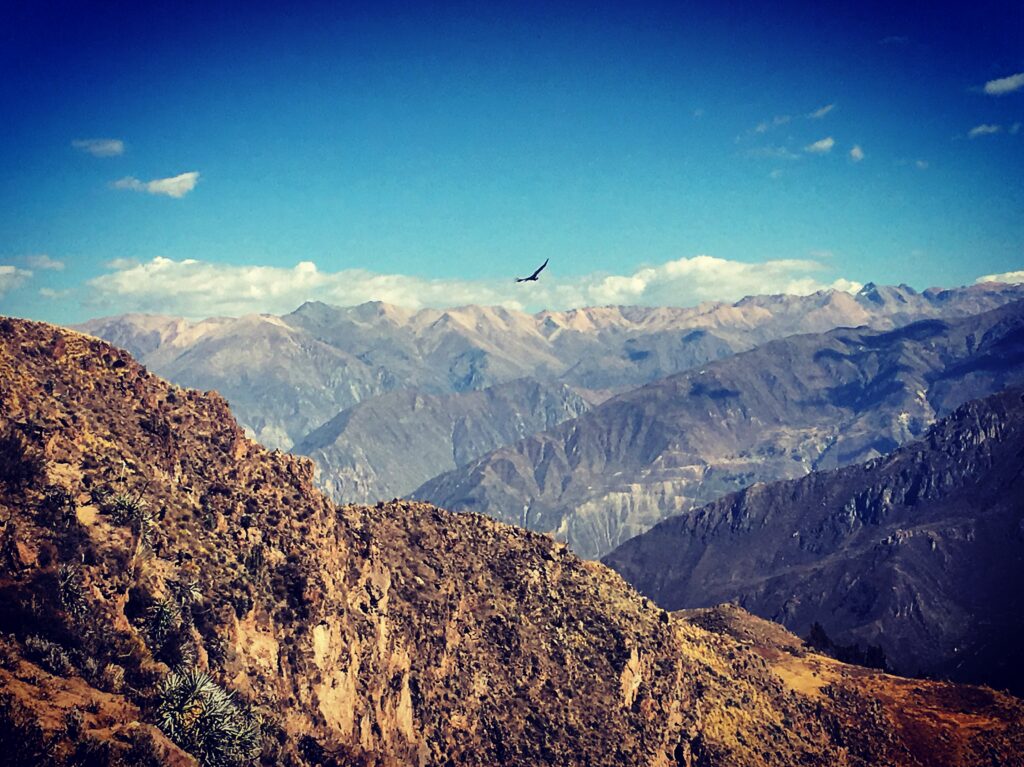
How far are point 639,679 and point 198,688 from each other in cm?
5176

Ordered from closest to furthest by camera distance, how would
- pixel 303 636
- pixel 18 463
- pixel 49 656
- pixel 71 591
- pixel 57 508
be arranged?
pixel 49 656 < pixel 71 591 < pixel 57 508 < pixel 18 463 < pixel 303 636

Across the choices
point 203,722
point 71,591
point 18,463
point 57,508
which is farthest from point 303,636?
point 18,463

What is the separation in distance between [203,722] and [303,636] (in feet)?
46.0

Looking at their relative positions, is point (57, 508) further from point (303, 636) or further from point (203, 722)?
point (303, 636)

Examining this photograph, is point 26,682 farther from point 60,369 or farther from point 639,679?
point 639,679

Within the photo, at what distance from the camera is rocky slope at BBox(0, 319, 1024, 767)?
53719mm

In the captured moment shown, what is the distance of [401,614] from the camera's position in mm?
82500

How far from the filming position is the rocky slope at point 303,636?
5372cm

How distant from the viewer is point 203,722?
53750 mm

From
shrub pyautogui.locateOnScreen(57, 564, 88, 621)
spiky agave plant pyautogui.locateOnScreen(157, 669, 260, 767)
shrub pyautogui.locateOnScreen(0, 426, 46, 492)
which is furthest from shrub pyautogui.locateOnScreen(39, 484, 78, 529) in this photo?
spiky agave plant pyautogui.locateOnScreen(157, 669, 260, 767)

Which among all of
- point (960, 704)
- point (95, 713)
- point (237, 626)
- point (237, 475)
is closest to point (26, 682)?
point (95, 713)

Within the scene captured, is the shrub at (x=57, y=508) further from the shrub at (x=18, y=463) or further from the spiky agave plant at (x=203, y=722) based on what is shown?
the spiky agave plant at (x=203, y=722)

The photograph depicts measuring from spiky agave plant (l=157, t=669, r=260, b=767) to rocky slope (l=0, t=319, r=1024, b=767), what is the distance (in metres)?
0.15

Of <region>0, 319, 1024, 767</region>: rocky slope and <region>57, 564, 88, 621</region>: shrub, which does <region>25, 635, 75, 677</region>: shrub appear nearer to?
<region>0, 319, 1024, 767</region>: rocky slope
